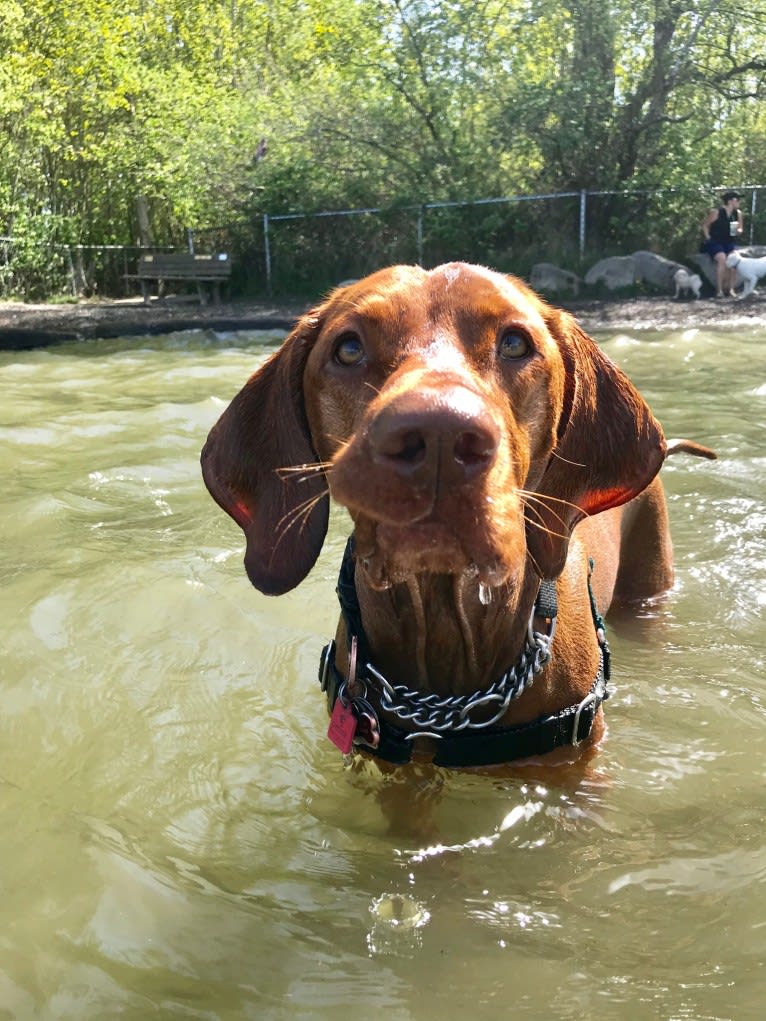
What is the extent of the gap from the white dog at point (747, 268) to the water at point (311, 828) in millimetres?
12700

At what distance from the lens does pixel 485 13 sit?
18656mm

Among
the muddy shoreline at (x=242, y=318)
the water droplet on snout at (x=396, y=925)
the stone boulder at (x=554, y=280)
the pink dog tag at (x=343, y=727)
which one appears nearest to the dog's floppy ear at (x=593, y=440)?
the pink dog tag at (x=343, y=727)

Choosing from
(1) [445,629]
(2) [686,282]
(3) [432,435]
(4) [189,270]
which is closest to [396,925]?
Answer: (1) [445,629]

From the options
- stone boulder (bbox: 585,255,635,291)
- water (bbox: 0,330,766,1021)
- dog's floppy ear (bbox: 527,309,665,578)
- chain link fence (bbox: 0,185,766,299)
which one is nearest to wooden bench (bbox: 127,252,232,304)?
chain link fence (bbox: 0,185,766,299)

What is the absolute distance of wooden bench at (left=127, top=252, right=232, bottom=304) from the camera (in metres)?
19.9

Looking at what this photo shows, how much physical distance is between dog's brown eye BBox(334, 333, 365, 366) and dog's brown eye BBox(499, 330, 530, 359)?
1.08 feet

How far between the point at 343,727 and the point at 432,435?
1070 mm

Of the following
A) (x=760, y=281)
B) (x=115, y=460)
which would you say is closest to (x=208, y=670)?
(x=115, y=460)

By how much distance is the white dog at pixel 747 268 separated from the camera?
646 inches

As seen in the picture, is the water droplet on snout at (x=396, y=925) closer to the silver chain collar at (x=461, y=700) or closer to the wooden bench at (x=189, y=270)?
the silver chain collar at (x=461, y=700)

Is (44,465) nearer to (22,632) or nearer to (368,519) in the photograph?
(22,632)

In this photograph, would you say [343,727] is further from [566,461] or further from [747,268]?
[747,268]

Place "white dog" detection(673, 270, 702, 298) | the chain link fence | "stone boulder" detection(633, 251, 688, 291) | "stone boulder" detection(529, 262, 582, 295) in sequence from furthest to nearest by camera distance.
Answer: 1. the chain link fence
2. "stone boulder" detection(529, 262, 582, 295)
3. "stone boulder" detection(633, 251, 688, 291)
4. "white dog" detection(673, 270, 702, 298)

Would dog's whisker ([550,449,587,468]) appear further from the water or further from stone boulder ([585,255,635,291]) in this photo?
stone boulder ([585,255,635,291])
